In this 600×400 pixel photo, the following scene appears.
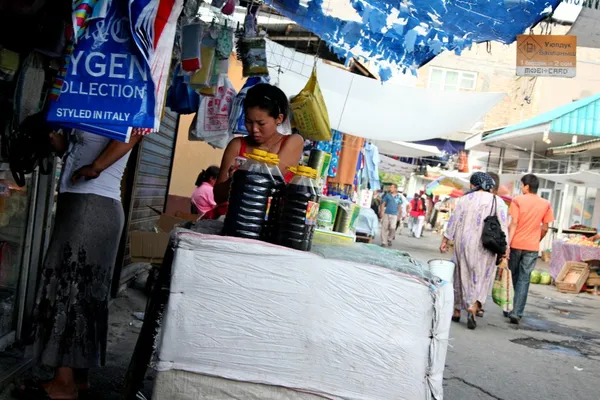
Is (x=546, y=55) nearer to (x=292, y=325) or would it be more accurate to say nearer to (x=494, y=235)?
(x=494, y=235)

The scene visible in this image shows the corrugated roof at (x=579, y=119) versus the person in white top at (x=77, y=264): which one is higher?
the corrugated roof at (x=579, y=119)

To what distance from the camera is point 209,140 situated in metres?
7.22

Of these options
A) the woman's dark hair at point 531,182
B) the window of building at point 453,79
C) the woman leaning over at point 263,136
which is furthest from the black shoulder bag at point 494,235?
the window of building at point 453,79

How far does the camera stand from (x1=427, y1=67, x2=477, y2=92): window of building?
41281mm

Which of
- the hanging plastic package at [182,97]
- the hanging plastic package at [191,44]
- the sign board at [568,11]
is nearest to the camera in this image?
the hanging plastic package at [191,44]

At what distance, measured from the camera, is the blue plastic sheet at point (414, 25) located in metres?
5.49

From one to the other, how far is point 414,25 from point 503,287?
4.31m

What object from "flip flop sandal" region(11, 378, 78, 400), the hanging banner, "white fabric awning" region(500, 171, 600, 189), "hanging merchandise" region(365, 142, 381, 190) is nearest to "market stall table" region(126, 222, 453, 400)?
the hanging banner

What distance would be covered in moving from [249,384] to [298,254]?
0.56 m

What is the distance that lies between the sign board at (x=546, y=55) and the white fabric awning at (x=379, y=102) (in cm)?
318

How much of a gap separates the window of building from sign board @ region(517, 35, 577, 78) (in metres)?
35.2

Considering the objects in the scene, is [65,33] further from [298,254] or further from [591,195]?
[591,195]

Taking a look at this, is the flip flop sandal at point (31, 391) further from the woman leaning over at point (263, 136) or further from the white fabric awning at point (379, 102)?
the white fabric awning at point (379, 102)

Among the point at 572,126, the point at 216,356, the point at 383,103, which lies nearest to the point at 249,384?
the point at 216,356
